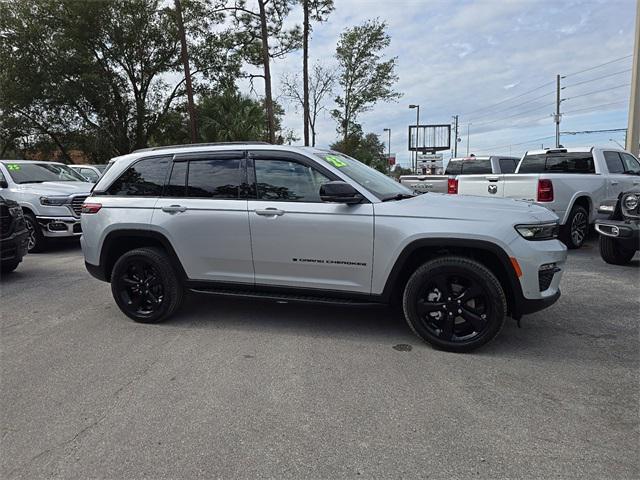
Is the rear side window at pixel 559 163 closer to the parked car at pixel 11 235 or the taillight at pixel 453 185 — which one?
the taillight at pixel 453 185

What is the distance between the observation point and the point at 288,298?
4125 millimetres

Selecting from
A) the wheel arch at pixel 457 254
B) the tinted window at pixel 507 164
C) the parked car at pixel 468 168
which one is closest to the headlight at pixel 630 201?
the wheel arch at pixel 457 254

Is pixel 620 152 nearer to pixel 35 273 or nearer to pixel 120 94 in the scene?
pixel 35 273

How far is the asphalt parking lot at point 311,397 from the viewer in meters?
2.39

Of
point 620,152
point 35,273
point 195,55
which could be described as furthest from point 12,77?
point 620,152

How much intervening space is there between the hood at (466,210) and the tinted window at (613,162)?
6.22 metres

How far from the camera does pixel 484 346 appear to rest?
3.81 m

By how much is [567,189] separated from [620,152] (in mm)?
2266

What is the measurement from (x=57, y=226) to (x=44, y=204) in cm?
48

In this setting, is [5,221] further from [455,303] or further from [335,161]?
[455,303]

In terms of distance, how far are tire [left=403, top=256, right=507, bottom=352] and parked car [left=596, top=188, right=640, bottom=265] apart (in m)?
3.94

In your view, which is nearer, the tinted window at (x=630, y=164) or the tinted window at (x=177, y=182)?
the tinted window at (x=177, y=182)

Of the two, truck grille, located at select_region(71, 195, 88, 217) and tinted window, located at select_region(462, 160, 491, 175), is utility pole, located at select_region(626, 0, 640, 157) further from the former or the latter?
truck grille, located at select_region(71, 195, 88, 217)

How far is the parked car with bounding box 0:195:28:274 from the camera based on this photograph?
6.20m
